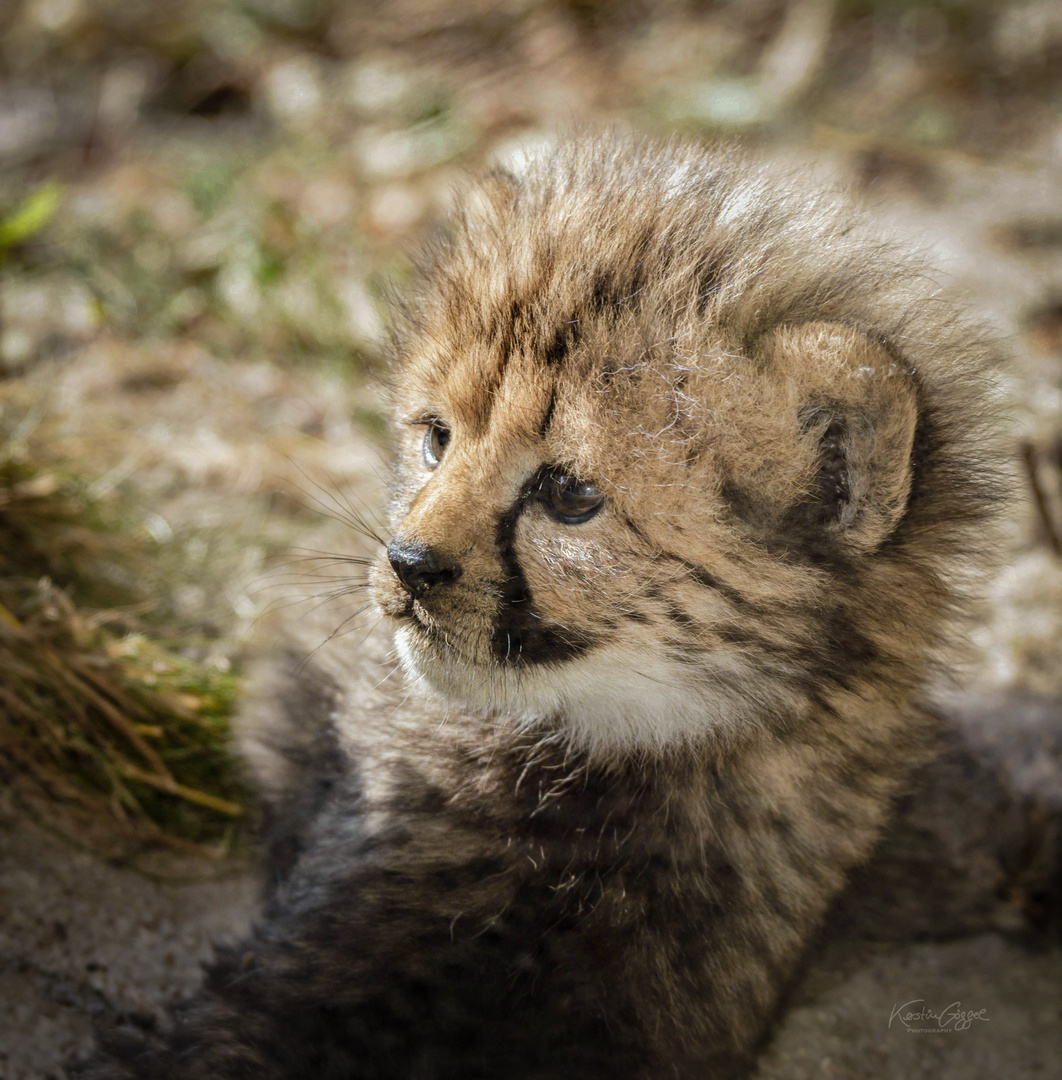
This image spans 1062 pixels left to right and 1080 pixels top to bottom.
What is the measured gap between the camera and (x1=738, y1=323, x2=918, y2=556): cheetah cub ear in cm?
132

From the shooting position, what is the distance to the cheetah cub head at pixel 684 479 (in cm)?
141

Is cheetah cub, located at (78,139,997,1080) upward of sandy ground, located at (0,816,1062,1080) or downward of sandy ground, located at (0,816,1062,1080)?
upward

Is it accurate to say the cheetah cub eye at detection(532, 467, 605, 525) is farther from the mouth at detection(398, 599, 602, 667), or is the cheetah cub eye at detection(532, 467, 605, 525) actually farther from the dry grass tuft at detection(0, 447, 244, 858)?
the dry grass tuft at detection(0, 447, 244, 858)

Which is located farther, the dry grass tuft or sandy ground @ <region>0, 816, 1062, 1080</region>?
the dry grass tuft

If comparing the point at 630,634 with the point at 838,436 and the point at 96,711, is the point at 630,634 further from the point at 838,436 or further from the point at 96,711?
the point at 96,711

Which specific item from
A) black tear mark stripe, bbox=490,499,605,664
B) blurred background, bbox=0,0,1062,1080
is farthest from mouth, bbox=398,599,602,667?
blurred background, bbox=0,0,1062,1080

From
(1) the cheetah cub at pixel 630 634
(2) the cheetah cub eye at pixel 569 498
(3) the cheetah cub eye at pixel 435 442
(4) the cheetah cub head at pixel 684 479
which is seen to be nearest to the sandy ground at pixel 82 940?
(1) the cheetah cub at pixel 630 634

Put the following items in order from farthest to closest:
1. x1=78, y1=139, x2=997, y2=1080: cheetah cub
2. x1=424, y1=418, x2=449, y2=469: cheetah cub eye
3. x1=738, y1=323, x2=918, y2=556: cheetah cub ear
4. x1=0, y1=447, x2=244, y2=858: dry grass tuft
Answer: x1=0, y1=447, x2=244, y2=858: dry grass tuft < x1=424, y1=418, x2=449, y2=469: cheetah cub eye < x1=78, y1=139, x2=997, y2=1080: cheetah cub < x1=738, y1=323, x2=918, y2=556: cheetah cub ear

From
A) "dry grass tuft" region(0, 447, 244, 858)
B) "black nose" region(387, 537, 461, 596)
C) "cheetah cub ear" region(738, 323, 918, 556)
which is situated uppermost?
"cheetah cub ear" region(738, 323, 918, 556)

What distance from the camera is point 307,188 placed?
16.4 feet

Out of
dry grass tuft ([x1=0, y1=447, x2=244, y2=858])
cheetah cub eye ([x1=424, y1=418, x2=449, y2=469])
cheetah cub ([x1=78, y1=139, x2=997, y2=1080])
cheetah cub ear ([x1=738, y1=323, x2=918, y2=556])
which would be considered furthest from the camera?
dry grass tuft ([x1=0, y1=447, x2=244, y2=858])

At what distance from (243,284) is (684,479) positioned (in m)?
3.31

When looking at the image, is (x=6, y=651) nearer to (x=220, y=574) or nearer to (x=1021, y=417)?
(x=220, y=574)

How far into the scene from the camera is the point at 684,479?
1418 millimetres
